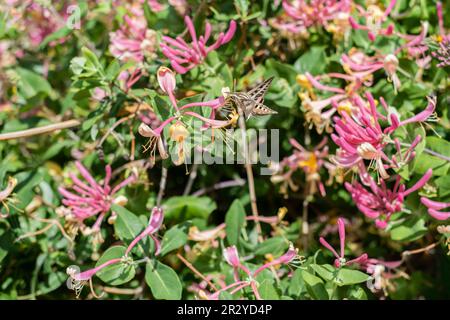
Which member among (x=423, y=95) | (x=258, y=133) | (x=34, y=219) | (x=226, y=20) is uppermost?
(x=226, y=20)

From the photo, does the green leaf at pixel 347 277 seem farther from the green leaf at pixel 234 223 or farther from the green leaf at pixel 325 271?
the green leaf at pixel 234 223

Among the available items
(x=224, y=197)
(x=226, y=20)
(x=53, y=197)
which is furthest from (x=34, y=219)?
(x=226, y=20)

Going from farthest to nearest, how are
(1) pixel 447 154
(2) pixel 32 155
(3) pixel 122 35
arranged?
(2) pixel 32 155 < (3) pixel 122 35 < (1) pixel 447 154

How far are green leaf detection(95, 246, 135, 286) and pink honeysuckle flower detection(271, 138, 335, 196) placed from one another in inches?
17.6

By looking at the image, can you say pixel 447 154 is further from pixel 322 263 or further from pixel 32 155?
pixel 32 155

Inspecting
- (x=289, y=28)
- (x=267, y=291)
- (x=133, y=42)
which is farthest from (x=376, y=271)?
(x=133, y=42)

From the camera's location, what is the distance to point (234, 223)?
1.13 metres

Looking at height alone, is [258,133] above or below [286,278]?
above

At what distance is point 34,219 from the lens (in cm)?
123

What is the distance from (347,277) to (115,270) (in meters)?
0.41

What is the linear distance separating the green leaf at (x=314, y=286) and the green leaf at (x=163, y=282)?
0.75 feet

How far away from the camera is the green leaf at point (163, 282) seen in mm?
1001

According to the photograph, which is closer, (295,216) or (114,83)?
(114,83)

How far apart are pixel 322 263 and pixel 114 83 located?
0.54 meters
